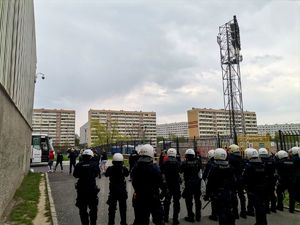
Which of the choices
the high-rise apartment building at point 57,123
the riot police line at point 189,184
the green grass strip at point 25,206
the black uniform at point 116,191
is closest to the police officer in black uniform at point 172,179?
the riot police line at point 189,184

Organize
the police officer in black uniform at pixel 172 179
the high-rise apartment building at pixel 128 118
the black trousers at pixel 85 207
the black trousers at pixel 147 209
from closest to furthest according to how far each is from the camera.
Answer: the black trousers at pixel 147 209
the black trousers at pixel 85 207
the police officer in black uniform at pixel 172 179
the high-rise apartment building at pixel 128 118

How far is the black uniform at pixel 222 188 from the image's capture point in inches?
236

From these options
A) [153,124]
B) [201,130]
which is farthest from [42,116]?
[201,130]

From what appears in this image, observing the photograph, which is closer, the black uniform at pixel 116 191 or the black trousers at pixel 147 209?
the black trousers at pixel 147 209

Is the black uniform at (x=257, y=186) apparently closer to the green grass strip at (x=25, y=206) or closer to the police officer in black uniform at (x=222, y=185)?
the police officer in black uniform at (x=222, y=185)

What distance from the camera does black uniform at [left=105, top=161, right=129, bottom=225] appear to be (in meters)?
6.65

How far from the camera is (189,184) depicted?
762 cm

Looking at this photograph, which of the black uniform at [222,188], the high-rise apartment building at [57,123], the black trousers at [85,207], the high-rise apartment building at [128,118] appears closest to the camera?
the black uniform at [222,188]

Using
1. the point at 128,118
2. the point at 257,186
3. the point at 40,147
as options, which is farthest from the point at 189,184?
the point at 128,118

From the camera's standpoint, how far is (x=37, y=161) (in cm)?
2850

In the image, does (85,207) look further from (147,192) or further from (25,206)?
(25,206)

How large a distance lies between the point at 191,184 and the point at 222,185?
58.9 inches

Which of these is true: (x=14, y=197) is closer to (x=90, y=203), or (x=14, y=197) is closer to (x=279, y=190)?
(x=90, y=203)

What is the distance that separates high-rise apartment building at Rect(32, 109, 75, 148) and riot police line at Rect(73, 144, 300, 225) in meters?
139
